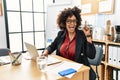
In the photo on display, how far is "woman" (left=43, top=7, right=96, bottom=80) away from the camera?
182 centimetres

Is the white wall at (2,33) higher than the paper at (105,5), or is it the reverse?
the paper at (105,5)

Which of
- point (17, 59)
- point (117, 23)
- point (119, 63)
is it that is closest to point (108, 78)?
point (119, 63)

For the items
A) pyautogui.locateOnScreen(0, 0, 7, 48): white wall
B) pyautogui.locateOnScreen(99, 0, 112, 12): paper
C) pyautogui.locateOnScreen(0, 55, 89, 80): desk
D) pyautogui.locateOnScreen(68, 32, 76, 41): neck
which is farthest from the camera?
pyautogui.locateOnScreen(0, 0, 7, 48): white wall

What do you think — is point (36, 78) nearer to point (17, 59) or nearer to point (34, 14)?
point (17, 59)

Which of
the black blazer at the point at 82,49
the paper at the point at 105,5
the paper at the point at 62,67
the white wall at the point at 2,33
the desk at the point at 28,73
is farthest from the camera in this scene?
the white wall at the point at 2,33

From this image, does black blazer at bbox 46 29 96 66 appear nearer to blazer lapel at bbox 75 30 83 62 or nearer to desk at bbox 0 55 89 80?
blazer lapel at bbox 75 30 83 62

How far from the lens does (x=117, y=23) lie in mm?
2738

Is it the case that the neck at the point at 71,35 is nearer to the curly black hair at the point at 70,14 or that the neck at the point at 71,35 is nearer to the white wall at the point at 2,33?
the curly black hair at the point at 70,14

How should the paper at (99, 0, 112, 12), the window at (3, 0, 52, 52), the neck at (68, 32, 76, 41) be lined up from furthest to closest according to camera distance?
the window at (3, 0, 52, 52) → the paper at (99, 0, 112, 12) → the neck at (68, 32, 76, 41)

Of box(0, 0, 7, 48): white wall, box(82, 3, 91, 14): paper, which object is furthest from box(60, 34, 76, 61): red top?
box(0, 0, 7, 48): white wall

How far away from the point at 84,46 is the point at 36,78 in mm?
830

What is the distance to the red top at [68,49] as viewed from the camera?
187 cm

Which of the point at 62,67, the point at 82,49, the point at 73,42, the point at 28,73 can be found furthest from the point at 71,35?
the point at 28,73

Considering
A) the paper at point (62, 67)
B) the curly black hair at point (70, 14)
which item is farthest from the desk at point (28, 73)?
the curly black hair at point (70, 14)
